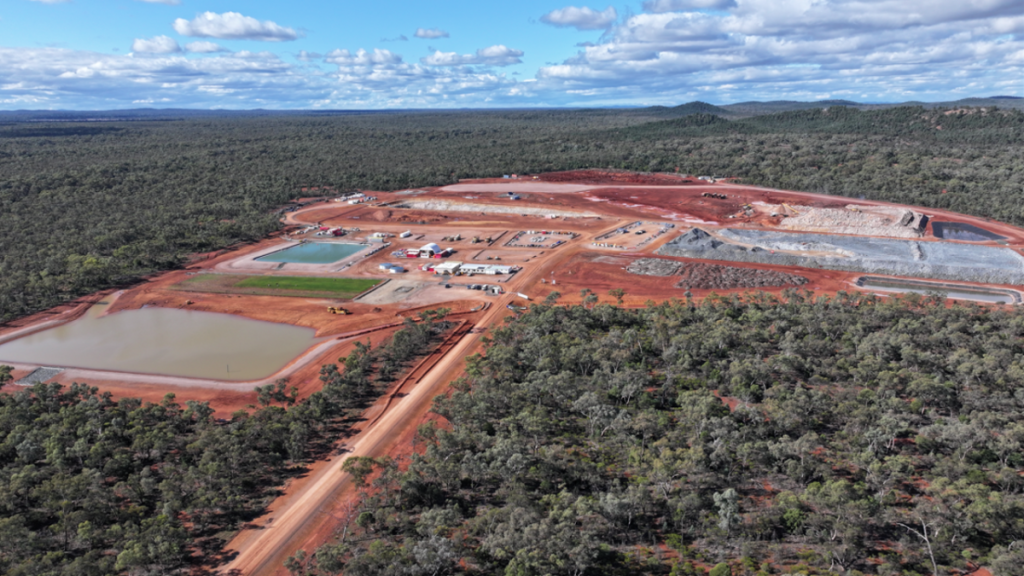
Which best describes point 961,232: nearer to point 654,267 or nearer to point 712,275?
point 712,275

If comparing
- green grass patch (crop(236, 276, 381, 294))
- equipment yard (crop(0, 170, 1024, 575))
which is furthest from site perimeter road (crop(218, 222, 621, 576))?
green grass patch (crop(236, 276, 381, 294))

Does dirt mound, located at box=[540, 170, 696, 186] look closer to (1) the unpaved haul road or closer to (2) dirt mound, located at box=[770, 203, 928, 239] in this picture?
(2) dirt mound, located at box=[770, 203, 928, 239]

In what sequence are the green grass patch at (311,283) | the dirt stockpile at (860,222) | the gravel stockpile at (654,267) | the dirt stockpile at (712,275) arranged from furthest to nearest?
the dirt stockpile at (860,222)
the gravel stockpile at (654,267)
the green grass patch at (311,283)
the dirt stockpile at (712,275)

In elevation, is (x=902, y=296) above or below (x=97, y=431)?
above

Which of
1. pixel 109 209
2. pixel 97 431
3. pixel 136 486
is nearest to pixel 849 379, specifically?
pixel 136 486

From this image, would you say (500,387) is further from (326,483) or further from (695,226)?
(695,226)

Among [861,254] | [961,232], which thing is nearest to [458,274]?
[861,254]

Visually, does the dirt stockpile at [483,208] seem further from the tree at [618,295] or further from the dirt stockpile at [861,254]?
the tree at [618,295]

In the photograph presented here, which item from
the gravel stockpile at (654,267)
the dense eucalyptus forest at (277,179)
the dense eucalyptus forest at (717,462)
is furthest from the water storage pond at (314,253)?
the dense eucalyptus forest at (717,462)
